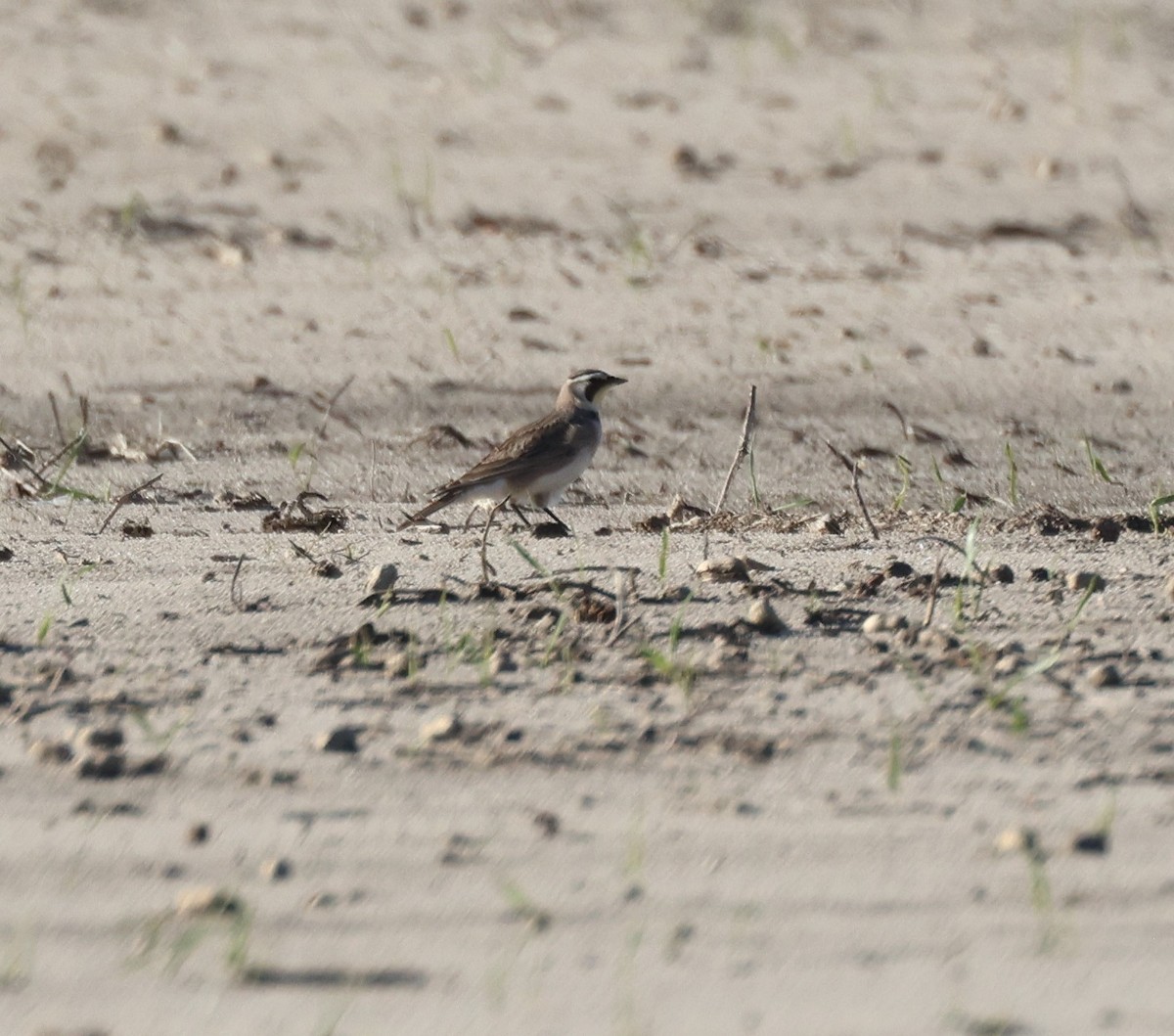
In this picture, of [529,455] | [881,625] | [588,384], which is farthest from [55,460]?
[881,625]

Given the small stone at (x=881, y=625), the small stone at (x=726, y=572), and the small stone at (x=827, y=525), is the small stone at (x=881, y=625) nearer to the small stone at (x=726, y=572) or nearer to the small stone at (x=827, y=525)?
the small stone at (x=726, y=572)

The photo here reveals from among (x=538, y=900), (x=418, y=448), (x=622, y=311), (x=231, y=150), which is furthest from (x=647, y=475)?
(x=231, y=150)

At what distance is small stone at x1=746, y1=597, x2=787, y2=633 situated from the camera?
16.4 feet

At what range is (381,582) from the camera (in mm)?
5289

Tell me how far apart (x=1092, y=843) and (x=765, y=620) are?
1371mm

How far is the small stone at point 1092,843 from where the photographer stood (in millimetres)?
3748

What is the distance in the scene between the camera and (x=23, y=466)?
7.12 meters

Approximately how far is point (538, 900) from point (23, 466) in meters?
4.12

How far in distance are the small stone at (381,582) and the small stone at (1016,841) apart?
198 cm

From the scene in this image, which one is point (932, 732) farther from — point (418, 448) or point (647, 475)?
point (418, 448)

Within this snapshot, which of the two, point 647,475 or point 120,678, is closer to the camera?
point 120,678

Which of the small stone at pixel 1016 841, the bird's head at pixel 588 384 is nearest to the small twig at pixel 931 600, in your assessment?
the small stone at pixel 1016 841

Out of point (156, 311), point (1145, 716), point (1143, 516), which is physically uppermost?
point (1145, 716)

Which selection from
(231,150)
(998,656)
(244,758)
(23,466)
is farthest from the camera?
(231,150)
